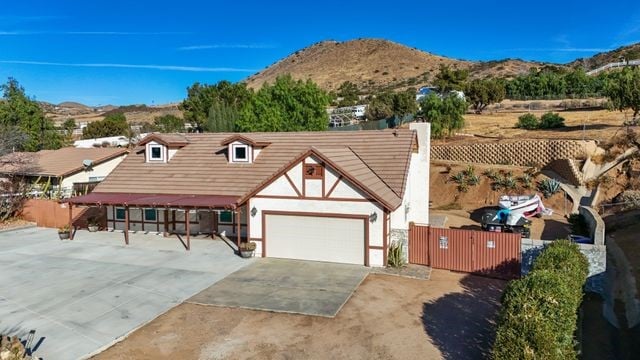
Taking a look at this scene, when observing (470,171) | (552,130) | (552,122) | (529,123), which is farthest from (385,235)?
(552,122)

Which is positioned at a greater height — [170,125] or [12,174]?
[170,125]

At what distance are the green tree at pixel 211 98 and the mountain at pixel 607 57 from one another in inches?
3678

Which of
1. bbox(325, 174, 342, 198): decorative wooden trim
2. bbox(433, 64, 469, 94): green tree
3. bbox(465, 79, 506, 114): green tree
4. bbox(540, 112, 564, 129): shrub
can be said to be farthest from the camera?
bbox(433, 64, 469, 94): green tree

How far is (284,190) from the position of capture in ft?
64.2

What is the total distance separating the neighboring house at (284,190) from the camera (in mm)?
18672

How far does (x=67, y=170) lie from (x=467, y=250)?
27.5 meters

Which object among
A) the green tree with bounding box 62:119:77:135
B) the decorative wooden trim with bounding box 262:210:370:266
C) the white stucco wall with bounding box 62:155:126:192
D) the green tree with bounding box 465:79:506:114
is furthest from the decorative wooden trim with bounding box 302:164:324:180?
the green tree with bounding box 62:119:77:135

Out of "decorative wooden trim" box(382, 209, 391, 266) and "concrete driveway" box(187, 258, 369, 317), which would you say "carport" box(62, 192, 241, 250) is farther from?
"decorative wooden trim" box(382, 209, 391, 266)

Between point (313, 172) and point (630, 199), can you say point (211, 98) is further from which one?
point (630, 199)

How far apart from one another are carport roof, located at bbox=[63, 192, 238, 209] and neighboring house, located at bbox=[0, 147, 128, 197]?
30.2 feet

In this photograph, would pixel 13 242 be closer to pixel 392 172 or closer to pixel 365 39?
pixel 392 172

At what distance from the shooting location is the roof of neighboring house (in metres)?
31.5

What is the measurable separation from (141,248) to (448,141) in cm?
3083

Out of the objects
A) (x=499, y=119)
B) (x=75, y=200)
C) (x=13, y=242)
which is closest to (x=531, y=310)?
(x=75, y=200)
